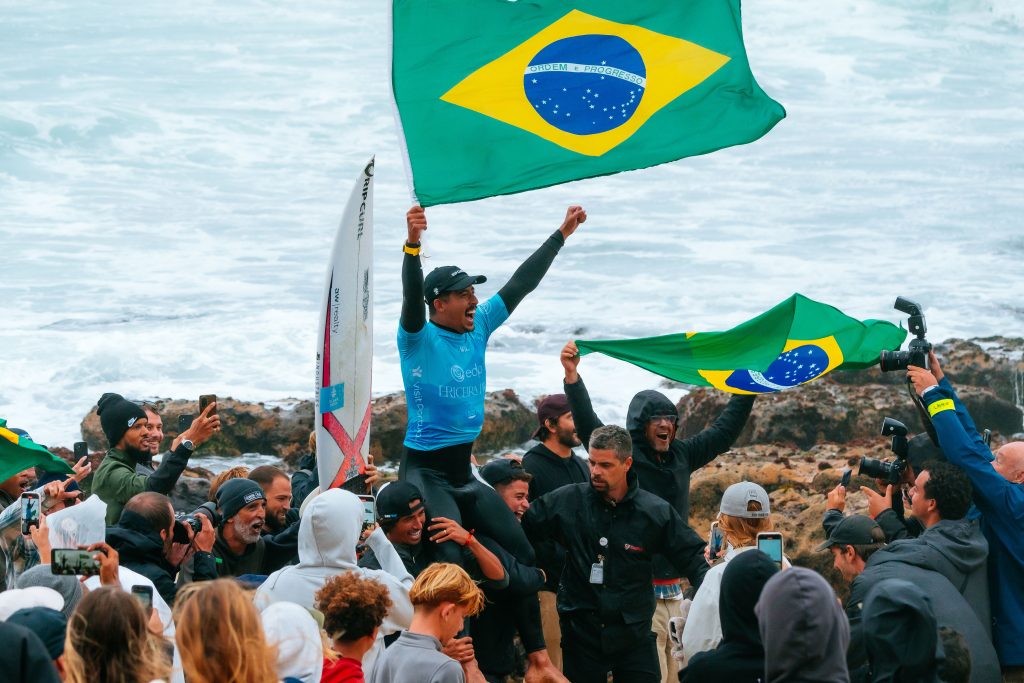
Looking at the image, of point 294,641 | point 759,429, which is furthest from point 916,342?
point 759,429

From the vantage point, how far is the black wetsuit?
6.64m

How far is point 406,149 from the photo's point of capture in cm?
734

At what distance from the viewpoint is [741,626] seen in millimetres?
4539

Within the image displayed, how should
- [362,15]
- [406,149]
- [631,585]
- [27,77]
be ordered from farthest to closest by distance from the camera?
[362,15] < [27,77] < [406,149] < [631,585]

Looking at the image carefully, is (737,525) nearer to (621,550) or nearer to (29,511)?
(621,550)

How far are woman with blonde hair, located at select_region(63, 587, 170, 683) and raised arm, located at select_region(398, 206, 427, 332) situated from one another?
270cm

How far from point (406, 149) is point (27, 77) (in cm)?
3313

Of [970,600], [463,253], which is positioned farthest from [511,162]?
[463,253]

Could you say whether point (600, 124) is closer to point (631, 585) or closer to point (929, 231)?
point (631, 585)

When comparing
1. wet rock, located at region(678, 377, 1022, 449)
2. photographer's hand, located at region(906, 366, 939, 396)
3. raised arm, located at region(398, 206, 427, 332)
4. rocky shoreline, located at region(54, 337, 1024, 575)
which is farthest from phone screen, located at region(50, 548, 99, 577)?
wet rock, located at region(678, 377, 1022, 449)

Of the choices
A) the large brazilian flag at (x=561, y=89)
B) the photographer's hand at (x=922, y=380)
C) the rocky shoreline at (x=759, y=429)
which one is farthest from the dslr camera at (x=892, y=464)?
the rocky shoreline at (x=759, y=429)

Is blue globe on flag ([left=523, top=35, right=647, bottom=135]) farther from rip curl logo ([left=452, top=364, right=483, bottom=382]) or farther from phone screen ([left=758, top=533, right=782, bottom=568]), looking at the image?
phone screen ([left=758, top=533, right=782, bottom=568])

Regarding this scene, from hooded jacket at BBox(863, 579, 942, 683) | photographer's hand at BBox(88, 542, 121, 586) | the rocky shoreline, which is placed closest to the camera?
hooded jacket at BBox(863, 579, 942, 683)

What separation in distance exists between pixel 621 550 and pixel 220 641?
2925 millimetres
